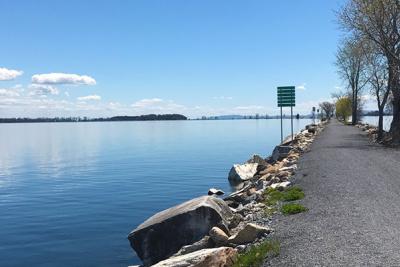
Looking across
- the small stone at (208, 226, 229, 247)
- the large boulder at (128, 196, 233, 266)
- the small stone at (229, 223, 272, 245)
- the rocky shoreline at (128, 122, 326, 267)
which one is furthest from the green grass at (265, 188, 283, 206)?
the small stone at (229, 223, 272, 245)

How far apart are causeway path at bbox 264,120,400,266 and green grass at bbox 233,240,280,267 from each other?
0.57 ft

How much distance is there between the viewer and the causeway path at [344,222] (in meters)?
8.09

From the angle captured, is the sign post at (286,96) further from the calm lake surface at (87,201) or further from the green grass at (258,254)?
the green grass at (258,254)

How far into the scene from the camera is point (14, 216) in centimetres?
2139

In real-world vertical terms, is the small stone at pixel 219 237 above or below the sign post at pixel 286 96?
below

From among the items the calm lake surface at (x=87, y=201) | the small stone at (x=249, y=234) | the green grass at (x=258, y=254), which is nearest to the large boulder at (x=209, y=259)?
the green grass at (x=258, y=254)

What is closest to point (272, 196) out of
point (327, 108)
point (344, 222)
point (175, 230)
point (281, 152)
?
point (175, 230)

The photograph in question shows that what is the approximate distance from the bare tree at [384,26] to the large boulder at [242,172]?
390 inches

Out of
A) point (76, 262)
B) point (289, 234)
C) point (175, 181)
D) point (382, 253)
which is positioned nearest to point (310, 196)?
point (289, 234)

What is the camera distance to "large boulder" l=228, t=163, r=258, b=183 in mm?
29812

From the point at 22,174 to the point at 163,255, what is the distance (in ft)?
92.5

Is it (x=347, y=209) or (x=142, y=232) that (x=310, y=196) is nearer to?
(x=347, y=209)

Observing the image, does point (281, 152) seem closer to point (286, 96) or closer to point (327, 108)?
point (286, 96)

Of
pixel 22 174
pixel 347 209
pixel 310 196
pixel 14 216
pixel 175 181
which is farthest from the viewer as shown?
pixel 22 174
